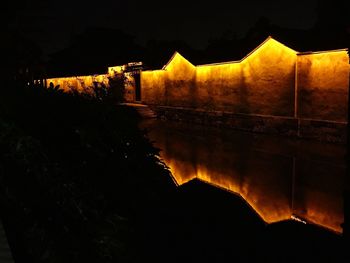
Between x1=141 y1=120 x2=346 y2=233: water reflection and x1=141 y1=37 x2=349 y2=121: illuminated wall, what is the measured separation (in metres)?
1.69

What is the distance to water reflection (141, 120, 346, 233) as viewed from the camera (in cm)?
762

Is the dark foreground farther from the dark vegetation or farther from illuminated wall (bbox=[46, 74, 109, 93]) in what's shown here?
illuminated wall (bbox=[46, 74, 109, 93])

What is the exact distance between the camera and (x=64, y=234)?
3.94 meters

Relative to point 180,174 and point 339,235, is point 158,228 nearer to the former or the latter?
point 339,235

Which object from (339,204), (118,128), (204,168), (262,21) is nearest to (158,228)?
(118,128)

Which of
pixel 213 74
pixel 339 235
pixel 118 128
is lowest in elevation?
pixel 339 235

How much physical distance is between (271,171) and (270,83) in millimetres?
7888

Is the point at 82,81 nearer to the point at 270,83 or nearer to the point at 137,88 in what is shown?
the point at 137,88

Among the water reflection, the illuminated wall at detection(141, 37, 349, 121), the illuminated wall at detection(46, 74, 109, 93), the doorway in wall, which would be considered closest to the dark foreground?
the water reflection

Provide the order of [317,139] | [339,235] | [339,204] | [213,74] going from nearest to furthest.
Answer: [339,235] → [339,204] → [317,139] → [213,74]

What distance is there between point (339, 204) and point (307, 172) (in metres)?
2.55

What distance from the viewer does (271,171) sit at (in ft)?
34.2

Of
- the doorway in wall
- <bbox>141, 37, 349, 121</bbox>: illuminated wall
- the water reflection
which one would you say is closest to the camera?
the water reflection

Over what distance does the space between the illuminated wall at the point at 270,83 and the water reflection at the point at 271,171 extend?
169cm
